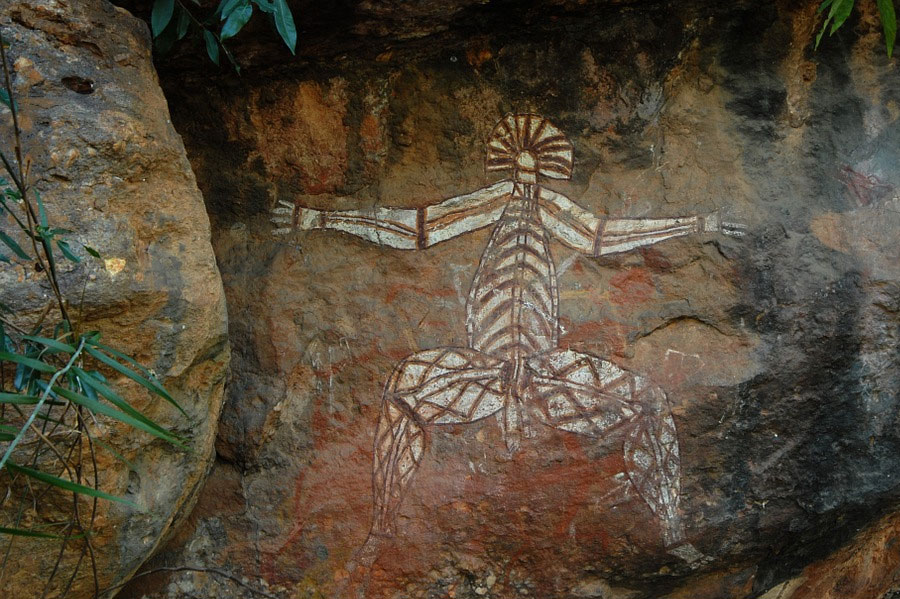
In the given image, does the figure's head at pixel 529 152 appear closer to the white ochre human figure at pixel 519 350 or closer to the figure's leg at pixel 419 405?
the white ochre human figure at pixel 519 350

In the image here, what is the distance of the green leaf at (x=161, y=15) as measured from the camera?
7.96ft

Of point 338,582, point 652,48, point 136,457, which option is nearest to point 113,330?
point 136,457

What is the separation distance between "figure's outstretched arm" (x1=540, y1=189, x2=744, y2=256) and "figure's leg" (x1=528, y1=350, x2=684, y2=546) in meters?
0.36

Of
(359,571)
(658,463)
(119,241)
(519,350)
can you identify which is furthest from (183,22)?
(658,463)

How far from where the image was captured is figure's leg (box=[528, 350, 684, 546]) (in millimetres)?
2795

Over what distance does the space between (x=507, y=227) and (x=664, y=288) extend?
0.52m

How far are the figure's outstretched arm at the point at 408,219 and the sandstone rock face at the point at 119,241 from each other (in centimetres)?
53

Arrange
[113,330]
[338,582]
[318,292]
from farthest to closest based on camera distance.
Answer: [318,292] < [338,582] < [113,330]

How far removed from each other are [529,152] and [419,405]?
0.88m

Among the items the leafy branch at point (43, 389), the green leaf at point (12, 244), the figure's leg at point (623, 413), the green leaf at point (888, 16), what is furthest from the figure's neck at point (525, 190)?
the green leaf at point (12, 244)

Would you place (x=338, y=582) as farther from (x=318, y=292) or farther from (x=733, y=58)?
(x=733, y=58)

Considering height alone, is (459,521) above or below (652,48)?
below

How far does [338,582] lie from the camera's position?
273 cm

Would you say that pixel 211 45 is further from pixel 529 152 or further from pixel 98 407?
pixel 98 407
